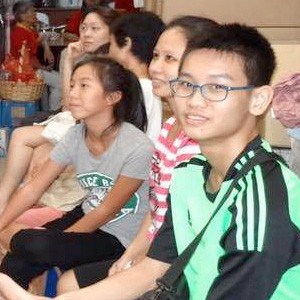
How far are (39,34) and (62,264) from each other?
4.61m

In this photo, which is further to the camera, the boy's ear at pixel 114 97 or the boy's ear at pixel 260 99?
the boy's ear at pixel 114 97

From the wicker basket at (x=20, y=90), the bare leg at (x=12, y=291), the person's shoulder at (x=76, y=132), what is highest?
the person's shoulder at (x=76, y=132)

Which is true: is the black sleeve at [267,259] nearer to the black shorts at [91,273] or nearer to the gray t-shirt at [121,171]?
the black shorts at [91,273]

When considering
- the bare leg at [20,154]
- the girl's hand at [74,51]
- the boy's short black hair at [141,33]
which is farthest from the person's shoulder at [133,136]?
the girl's hand at [74,51]

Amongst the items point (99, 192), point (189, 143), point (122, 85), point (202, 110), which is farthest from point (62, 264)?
point (202, 110)

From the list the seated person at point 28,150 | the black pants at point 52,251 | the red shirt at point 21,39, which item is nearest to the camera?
the black pants at point 52,251

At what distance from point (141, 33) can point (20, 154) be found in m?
0.75

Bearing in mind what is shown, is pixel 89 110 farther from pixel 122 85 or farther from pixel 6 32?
pixel 6 32

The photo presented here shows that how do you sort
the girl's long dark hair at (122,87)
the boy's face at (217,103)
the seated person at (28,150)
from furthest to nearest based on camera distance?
the seated person at (28,150), the girl's long dark hair at (122,87), the boy's face at (217,103)

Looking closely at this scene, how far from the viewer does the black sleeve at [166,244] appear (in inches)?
46.3

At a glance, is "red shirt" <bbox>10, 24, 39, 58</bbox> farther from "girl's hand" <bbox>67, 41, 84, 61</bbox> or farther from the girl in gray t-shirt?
the girl in gray t-shirt

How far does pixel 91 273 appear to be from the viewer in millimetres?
1536

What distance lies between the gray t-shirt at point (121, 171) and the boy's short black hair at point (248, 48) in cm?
71

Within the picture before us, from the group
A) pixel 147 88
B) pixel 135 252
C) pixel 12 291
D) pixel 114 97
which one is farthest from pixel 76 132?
pixel 12 291
